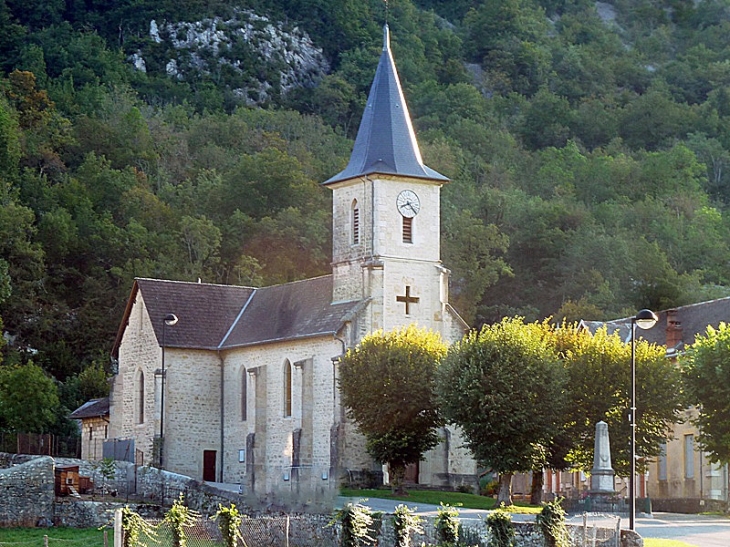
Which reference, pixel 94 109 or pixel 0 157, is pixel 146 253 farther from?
A: pixel 94 109

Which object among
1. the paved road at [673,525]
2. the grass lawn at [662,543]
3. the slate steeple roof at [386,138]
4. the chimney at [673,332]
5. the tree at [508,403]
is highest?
the slate steeple roof at [386,138]

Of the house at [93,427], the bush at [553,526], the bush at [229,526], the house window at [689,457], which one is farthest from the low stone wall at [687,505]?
the house at [93,427]

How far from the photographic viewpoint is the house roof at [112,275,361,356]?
6981 cm

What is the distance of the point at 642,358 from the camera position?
58531mm

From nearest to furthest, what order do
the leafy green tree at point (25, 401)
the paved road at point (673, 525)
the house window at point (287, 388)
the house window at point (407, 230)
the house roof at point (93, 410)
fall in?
1. the paved road at point (673, 525)
2. the house window at point (407, 230)
3. the house window at point (287, 388)
4. the house roof at point (93, 410)
5. the leafy green tree at point (25, 401)

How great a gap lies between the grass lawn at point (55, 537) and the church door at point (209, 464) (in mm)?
16367

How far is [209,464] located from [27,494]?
16.2m

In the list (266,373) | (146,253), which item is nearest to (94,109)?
(146,253)

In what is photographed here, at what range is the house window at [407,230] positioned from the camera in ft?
223

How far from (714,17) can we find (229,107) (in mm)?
75485

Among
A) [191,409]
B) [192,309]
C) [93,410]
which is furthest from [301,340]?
[93,410]

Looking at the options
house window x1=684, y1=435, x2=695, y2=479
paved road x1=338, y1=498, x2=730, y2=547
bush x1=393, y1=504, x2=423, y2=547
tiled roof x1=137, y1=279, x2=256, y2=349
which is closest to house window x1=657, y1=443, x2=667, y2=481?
house window x1=684, y1=435, x2=695, y2=479

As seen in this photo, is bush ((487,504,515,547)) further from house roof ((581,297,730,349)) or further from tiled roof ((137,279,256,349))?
tiled roof ((137,279,256,349))

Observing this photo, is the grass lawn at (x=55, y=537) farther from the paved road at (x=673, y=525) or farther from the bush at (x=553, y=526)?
the bush at (x=553, y=526)
